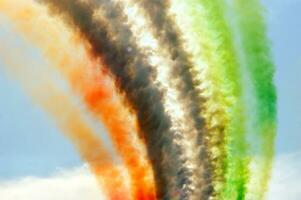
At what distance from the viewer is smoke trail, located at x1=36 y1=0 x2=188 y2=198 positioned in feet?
36.9

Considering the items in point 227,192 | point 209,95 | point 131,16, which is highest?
point 131,16

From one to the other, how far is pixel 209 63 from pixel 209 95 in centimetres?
45

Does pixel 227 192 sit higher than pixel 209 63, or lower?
lower

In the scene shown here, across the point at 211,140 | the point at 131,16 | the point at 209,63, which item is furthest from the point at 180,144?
the point at 131,16

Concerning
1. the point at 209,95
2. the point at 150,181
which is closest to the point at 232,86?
the point at 209,95

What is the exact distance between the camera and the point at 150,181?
12.0 meters

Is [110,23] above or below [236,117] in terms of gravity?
above

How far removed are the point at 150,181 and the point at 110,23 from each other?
2449mm

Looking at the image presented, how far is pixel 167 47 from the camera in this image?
1131 cm

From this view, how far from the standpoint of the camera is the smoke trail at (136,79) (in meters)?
11.2

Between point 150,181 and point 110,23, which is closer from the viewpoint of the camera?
point 110,23

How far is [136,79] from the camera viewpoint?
11398 mm

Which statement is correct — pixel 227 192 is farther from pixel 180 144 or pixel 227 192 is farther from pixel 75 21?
pixel 75 21

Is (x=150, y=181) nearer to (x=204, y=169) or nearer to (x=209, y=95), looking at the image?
(x=204, y=169)
